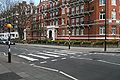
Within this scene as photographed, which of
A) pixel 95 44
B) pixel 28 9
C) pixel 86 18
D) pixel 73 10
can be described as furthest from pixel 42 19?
pixel 95 44

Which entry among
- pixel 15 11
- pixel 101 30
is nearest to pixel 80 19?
pixel 101 30

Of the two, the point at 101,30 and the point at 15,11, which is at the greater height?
the point at 15,11

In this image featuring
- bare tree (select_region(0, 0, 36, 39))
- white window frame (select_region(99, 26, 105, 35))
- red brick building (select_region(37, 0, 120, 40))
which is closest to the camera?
red brick building (select_region(37, 0, 120, 40))

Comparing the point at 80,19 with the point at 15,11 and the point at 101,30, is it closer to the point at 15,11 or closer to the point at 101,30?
the point at 101,30

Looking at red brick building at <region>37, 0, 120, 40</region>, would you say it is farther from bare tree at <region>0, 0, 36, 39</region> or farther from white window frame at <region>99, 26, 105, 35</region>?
bare tree at <region>0, 0, 36, 39</region>

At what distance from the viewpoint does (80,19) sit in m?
52.3

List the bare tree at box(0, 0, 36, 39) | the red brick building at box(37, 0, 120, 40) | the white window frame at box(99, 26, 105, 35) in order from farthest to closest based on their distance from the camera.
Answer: the bare tree at box(0, 0, 36, 39) → the white window frame at box(99, 26, 105, 35) → the red brick building at box(37, 0, 120, 40)

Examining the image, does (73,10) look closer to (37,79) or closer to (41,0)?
(41,0)

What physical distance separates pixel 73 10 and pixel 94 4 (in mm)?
8920

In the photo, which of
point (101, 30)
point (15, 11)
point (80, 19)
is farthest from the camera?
point (15, 11)

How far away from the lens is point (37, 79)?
10.8 metres

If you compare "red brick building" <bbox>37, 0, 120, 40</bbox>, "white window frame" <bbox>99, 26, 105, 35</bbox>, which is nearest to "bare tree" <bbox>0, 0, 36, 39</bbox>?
"red brick building" <bbox>37, 0, 120, 40</bbox>

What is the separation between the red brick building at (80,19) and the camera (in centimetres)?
4528

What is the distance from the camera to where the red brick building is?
45281mm
